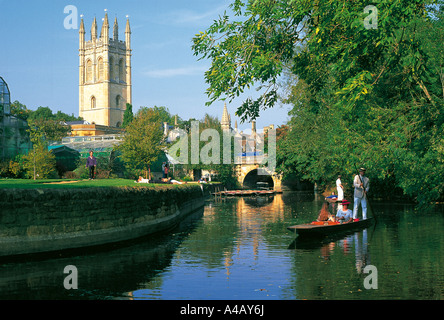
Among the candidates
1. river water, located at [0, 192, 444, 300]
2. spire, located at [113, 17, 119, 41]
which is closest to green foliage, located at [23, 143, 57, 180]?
river water, located at [0, 192, 444, 300]

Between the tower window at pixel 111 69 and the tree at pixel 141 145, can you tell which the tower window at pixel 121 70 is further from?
the tree at pixel 141 145

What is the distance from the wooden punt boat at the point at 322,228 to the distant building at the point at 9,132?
29146 millimetres

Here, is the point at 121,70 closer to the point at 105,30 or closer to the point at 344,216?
the point at 105,30

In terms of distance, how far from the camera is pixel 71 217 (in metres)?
17.7

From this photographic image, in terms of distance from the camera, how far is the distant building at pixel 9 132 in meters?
42.1

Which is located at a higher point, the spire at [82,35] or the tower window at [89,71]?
the spire at [82,35]

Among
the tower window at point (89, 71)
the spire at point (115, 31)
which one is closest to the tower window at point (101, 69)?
the tower window at point (89, 71)

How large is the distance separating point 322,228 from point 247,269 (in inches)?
240

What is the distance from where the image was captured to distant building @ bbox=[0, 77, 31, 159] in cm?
4212

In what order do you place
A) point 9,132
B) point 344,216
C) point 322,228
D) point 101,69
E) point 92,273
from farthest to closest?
1. point 101,69
2. point 9,132
3. point 344,216
4. point 322,228
5. point 92,273

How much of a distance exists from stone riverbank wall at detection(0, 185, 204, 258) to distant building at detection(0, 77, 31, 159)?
2328 cm

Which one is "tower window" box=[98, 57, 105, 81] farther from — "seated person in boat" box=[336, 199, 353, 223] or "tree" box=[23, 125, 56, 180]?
"seated person in boat" box=[336, 199, 353, 223]

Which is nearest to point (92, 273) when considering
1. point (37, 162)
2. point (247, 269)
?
point (247, 269)

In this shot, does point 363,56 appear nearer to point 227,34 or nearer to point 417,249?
point 227,34
